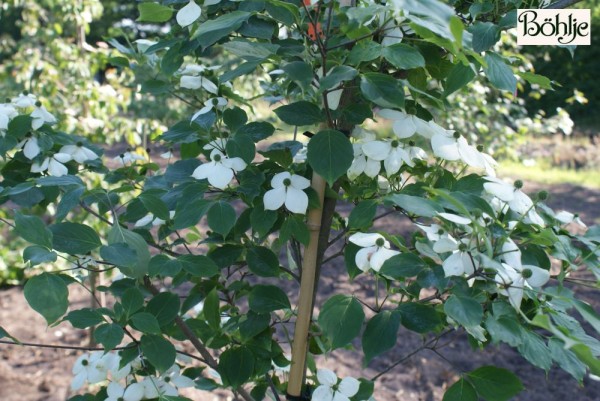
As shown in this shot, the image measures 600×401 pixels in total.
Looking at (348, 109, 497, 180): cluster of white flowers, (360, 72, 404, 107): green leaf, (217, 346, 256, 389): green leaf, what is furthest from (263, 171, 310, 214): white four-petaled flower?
(217, 346, 256, 389): green leaf

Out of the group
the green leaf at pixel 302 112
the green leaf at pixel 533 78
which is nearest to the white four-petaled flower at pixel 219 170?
the green leaf at pixel 302 112

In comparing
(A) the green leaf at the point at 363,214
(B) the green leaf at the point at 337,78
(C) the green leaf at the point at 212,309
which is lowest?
(C) the green leaf at the point at 212,309

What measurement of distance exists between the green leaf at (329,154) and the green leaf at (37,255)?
0.38 meters

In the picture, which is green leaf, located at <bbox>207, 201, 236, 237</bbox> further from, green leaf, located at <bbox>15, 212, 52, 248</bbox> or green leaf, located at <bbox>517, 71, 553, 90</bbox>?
green leaf, located at <bbox>517, 71, 553, 90</bbox>

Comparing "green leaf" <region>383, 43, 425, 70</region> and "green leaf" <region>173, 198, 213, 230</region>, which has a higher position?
"green leaf" <region>383, 43, 425, 70</region>

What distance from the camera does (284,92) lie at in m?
1.27

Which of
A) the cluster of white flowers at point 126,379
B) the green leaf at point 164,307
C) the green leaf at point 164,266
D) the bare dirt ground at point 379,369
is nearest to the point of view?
the green leaf at point 164,266

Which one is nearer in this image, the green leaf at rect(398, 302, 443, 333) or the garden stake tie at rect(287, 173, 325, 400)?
the green leaf at rect(398, 302, 443, 333)

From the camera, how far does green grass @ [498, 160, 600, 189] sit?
714 cm

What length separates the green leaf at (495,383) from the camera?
37.3 inches

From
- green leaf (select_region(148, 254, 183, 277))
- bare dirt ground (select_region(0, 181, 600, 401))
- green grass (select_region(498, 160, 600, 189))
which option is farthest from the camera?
green grass (select_region(498, 160, 600, 189))

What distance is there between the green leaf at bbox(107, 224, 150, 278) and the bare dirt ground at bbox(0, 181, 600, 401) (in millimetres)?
1752

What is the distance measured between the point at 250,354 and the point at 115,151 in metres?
6.76

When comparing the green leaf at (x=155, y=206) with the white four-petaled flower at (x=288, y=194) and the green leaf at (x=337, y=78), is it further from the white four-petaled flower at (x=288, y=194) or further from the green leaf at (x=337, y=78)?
the green leaf at (x=337, y=78)
